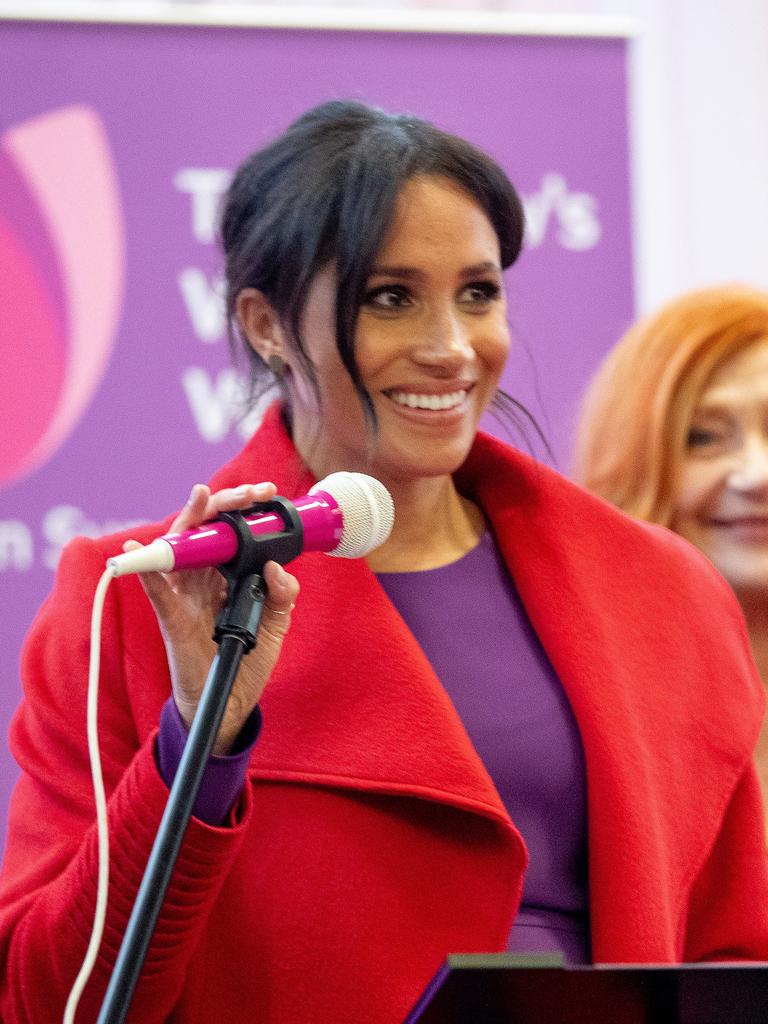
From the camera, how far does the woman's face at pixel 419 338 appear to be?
1.55 m

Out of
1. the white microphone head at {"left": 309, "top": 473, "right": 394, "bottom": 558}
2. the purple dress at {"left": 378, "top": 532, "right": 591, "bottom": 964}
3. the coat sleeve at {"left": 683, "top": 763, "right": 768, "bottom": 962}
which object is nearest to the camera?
the white microphone head at {"left": 309, "top": 473, "right": 394, "bottom": 558}

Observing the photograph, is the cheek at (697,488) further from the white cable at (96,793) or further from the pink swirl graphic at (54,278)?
the white cable at (96,793)

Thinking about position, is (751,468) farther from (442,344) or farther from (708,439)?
(442,344)

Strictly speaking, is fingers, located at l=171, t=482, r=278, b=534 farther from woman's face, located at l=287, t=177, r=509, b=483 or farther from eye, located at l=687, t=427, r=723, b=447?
eye, located at l=687, t=427, r=723, b=447

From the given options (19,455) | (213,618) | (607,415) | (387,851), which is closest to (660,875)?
(387,851)

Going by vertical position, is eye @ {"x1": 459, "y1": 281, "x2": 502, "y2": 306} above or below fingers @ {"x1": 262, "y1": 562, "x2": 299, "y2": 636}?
above

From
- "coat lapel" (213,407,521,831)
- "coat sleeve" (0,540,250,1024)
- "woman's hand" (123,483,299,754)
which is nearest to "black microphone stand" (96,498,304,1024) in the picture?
"woman's hand" (123,483,299,754)

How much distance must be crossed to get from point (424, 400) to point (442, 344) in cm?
6

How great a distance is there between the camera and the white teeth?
5.15 feet

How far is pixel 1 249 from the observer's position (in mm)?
2404

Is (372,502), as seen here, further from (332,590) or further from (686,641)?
(686,641)

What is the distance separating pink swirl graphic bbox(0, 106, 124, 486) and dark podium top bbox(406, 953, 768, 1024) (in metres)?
1.59

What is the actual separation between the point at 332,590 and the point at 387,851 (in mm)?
267

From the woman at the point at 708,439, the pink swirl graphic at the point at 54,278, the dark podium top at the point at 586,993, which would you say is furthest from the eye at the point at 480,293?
the pink swirl graphic at the point at 54,278
